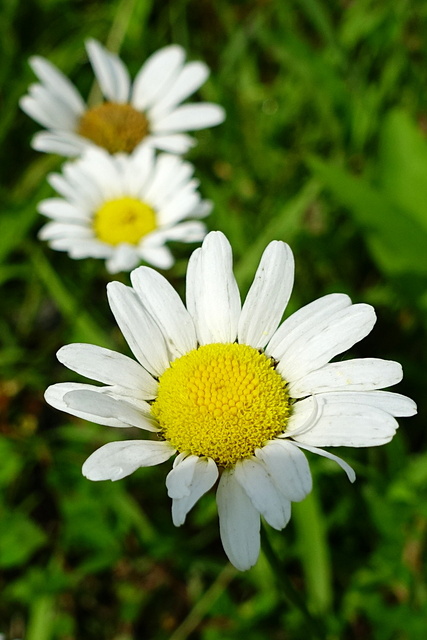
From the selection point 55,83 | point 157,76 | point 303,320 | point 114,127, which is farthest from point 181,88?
point 303,320

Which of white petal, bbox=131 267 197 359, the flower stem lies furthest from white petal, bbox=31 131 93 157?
the flower stem

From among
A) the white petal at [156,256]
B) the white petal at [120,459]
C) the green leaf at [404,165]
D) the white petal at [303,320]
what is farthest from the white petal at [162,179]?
the white petal at [120,459]

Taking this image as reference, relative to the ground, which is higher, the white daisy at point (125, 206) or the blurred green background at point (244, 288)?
the white daisy at point (125, 206)

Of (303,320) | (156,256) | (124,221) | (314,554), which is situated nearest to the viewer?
(303,320)

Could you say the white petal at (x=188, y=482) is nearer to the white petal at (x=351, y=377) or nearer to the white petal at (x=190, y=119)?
the white petal at (x=351, y=377)

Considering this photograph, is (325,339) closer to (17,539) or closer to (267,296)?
(267,296)

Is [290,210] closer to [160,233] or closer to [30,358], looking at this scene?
[160,233]
